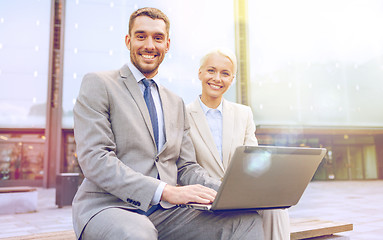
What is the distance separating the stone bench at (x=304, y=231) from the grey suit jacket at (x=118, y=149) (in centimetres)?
99

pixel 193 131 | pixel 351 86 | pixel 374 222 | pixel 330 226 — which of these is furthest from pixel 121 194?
pixel 351 86

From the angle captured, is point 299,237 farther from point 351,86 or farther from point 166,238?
point 351,86

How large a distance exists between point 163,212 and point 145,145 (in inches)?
15.5

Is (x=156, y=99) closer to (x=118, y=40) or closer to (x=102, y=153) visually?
(x=102, y=153)

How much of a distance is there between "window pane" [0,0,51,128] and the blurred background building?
46 mm

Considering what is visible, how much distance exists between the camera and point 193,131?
9.83 feet

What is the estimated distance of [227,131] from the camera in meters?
3.10

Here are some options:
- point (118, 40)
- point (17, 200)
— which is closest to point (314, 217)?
point (17, 200)

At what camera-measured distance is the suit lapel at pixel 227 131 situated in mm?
3012

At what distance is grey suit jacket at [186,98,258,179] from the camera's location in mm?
2865

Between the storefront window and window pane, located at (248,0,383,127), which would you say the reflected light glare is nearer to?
window pane, located at (248,0,383,127)

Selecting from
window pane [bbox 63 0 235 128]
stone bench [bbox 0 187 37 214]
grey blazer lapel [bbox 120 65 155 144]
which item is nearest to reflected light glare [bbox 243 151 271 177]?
grey blazer lapel [bbox 120 65 155 144]

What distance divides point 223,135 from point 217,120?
0.20m

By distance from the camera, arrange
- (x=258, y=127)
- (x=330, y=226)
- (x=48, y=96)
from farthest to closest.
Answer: (x=258, y=127) → (x=48, y=96) → (x=330, y=226)
